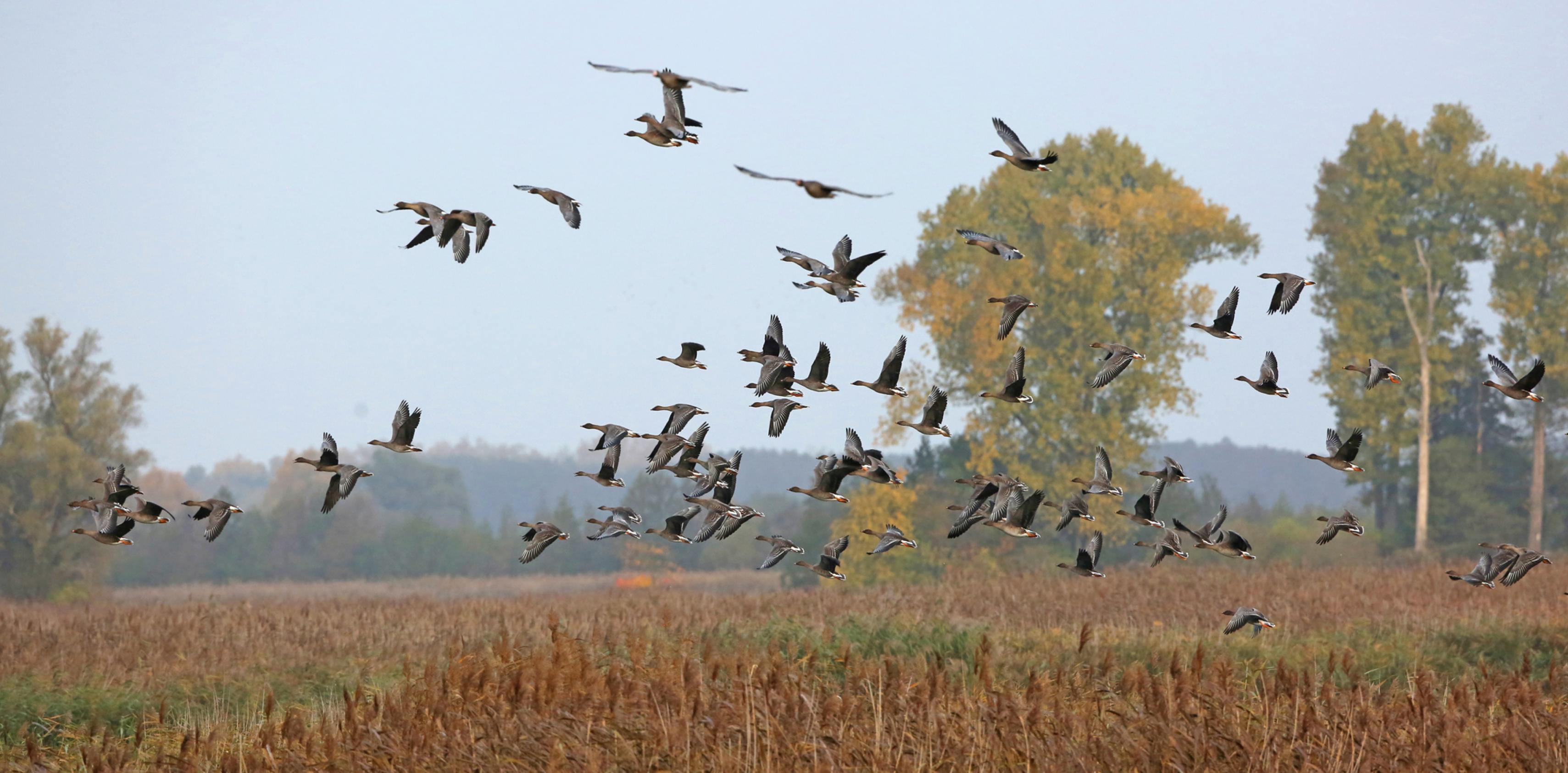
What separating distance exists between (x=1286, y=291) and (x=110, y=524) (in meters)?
8.08

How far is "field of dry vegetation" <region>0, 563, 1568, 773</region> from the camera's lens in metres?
7.58

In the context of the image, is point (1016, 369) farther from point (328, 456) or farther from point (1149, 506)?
point (328, 456)

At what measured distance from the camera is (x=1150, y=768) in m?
7.40

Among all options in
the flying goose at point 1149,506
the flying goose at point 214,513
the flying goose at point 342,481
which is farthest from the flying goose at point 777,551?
the flying goose at point 214,513

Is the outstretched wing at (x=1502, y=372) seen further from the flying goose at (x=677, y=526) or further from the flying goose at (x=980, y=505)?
the flying goose at (x=677, y=526)

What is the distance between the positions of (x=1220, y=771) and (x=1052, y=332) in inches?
1326

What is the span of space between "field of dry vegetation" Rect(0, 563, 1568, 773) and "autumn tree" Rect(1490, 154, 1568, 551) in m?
17.1

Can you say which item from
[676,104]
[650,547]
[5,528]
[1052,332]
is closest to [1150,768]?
[676,104]

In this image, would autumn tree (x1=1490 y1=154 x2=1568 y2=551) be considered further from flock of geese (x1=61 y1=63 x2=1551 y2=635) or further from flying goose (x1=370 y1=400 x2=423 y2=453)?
flying goose (x1=370 y1=400 x2=423 y2=453)

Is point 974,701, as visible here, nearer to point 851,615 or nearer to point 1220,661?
point 1220,661

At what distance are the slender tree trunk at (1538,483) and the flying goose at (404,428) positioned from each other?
4044 centimetres

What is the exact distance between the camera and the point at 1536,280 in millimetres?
40656

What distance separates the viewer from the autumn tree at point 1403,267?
40.2 metres

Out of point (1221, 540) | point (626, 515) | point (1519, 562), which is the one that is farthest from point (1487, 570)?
point (626, 515)
